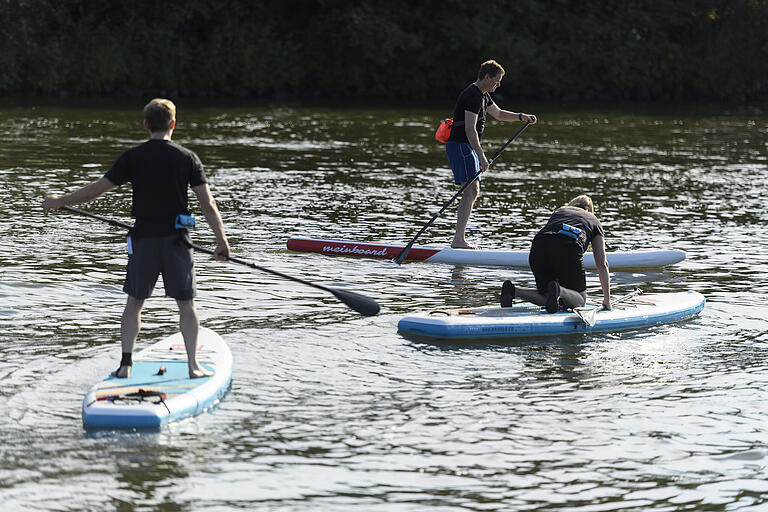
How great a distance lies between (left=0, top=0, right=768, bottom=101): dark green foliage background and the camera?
3850cm

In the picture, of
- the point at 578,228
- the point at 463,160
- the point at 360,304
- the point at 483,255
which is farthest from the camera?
the point at 463,160

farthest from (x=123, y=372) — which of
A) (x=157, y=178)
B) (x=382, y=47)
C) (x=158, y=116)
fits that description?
(x=382, y=47)

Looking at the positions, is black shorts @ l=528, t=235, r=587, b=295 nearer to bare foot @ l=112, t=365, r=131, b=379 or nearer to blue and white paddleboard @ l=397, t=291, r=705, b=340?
blue and white paddleboard @ l=397, t=291, r=705, b=340

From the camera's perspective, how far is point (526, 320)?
8.72 m

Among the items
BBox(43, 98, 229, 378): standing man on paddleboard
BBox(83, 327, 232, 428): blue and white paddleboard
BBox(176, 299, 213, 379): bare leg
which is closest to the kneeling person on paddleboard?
BBox(83, 327, 232, 428): blue and white paddleboard

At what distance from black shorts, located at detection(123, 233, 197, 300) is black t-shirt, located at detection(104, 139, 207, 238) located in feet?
0.20

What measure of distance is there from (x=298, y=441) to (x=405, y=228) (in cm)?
800

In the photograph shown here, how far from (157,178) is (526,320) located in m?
3.30

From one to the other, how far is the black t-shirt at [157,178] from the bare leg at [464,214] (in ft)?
19.0

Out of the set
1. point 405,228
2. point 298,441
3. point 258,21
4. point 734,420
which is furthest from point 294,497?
point 258,21

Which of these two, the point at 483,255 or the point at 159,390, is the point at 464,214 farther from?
the point at 159,390

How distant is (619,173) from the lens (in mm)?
20672

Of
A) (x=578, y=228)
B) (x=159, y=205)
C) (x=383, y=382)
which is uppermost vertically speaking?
(x=159, y=205)

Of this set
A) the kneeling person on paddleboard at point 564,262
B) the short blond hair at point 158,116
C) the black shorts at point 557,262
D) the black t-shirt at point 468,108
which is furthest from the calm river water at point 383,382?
the short blond hair at point 158,116
